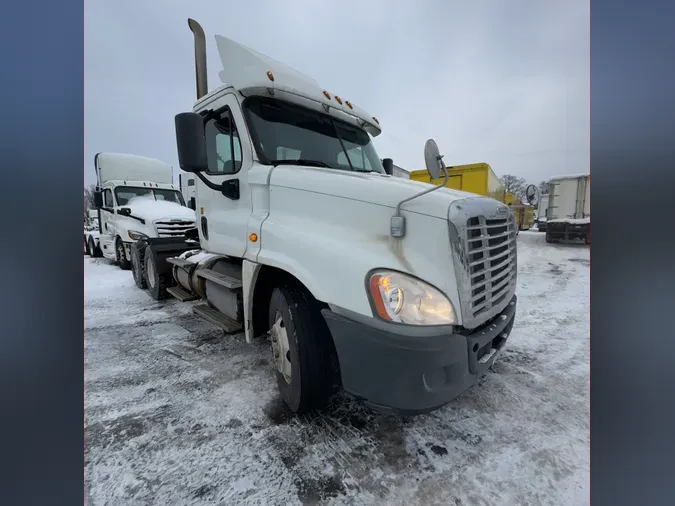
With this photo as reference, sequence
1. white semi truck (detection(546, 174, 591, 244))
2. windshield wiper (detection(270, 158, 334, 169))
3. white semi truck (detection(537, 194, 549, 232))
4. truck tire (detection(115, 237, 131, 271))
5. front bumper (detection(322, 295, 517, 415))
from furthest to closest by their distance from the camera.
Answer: white semi truck (detection(537, 194, 549, 232)) → white semi truck (detection(546, 174, 591, 244)) → truck tire (detection(115, 237, 131, 271)) → windshield wiper (detection(270, 158, 334, 169)) → front bumper (detection(322, 295, 517, 415))

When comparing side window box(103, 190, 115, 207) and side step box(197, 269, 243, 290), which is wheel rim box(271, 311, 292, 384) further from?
side window box(103, 190, 115, 207)

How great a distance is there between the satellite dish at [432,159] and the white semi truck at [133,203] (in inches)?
296

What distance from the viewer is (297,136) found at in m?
2.86

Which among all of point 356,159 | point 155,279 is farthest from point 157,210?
point 356,159

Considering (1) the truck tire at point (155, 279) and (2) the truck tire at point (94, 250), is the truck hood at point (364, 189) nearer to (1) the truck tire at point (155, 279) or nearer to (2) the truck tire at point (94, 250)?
(1) the truck tire at point (155, 279)

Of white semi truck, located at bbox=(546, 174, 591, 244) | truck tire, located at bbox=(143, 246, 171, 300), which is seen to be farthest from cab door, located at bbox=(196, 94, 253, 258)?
white semi truck, located at bbox=(546, 174, 591, 244)

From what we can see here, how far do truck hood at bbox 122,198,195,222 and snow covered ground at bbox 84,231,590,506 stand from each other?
5454 mm

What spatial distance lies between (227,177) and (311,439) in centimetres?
240

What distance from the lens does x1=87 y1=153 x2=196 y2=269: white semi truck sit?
810 cm

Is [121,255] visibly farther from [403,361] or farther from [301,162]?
[403,361]

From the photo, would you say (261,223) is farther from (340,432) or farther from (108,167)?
(108,167)

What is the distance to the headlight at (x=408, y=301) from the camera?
5.46 ft
